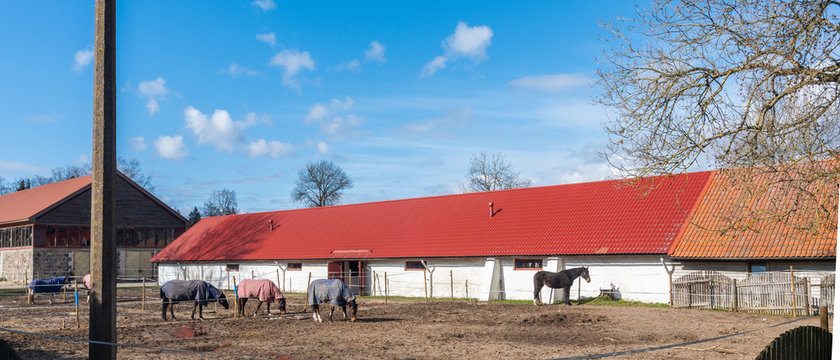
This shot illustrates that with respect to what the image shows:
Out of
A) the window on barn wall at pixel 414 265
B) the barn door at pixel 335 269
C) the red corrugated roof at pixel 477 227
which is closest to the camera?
the red corrugated roof at pixel 477 227

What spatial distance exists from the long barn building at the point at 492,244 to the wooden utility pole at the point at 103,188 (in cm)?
1622

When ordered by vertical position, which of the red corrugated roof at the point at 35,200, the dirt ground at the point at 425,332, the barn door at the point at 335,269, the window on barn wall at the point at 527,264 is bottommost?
the dirt ground at the point at 425,332

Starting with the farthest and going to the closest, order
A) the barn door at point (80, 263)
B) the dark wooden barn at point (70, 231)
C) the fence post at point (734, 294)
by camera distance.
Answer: the barn door at point (80, 263) < the dark wooden barn at point (70, 231) < the fence post at point (734, 294)

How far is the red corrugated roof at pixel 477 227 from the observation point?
94.3 feet

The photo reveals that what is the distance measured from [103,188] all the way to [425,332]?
11225 millimetres

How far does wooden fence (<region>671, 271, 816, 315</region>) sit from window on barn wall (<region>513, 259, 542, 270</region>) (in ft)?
19.3

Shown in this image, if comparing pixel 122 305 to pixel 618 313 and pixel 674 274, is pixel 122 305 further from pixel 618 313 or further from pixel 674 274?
pixel 674 274

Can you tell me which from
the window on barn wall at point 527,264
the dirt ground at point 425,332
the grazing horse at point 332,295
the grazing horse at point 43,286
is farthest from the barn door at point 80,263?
the grazing horse at point 332,295

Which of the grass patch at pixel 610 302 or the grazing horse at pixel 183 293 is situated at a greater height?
the grazing horse at pixel 183 293

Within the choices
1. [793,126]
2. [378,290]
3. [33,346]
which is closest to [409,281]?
[378,290]

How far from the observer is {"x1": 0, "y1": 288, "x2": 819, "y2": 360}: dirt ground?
14594 mm

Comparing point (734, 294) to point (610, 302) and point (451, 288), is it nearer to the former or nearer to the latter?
point (610, 302)

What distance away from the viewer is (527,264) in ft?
98.1

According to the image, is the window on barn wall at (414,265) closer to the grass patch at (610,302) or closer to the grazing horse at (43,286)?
the grass patch at (610,302)
